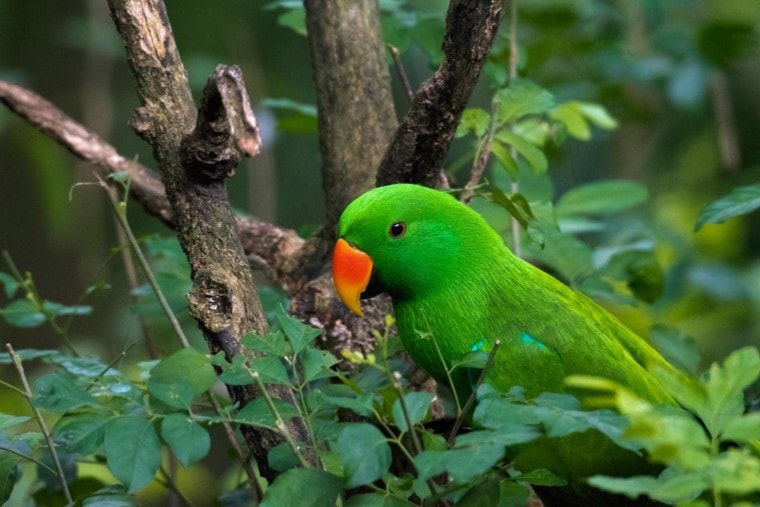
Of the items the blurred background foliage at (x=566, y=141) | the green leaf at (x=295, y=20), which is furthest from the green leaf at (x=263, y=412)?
the blurred background foliage at (x=566, y=141)

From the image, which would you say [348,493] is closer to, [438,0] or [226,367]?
[226,367]

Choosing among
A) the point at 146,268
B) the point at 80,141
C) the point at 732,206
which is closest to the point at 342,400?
the point at 146,268

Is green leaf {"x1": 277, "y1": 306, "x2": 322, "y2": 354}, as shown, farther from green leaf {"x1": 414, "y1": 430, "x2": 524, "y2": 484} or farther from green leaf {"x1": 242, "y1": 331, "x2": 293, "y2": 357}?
green leaf {"x1": 414, "y1": 430, "x2": 524, "y2": 484}

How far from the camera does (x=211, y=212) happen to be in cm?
113

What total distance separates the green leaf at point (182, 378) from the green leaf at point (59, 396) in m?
0.07

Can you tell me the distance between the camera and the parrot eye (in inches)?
52.1

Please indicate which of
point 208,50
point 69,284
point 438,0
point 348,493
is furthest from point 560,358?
point 69,284

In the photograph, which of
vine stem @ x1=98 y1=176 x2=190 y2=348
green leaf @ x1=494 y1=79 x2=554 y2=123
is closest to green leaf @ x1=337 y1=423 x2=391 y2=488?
vine stem @ x1=98 y1=176 x2=190 y2=348

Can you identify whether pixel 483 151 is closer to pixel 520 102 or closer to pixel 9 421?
pixel 520 102

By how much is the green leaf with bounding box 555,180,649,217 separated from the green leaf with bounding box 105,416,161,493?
1.16 meters

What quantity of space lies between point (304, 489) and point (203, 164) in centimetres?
40

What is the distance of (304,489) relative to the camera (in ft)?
2.97

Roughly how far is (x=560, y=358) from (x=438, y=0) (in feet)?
6.09

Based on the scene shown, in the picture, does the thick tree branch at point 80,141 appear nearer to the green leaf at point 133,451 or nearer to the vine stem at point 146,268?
the vine stem at point 146,268
